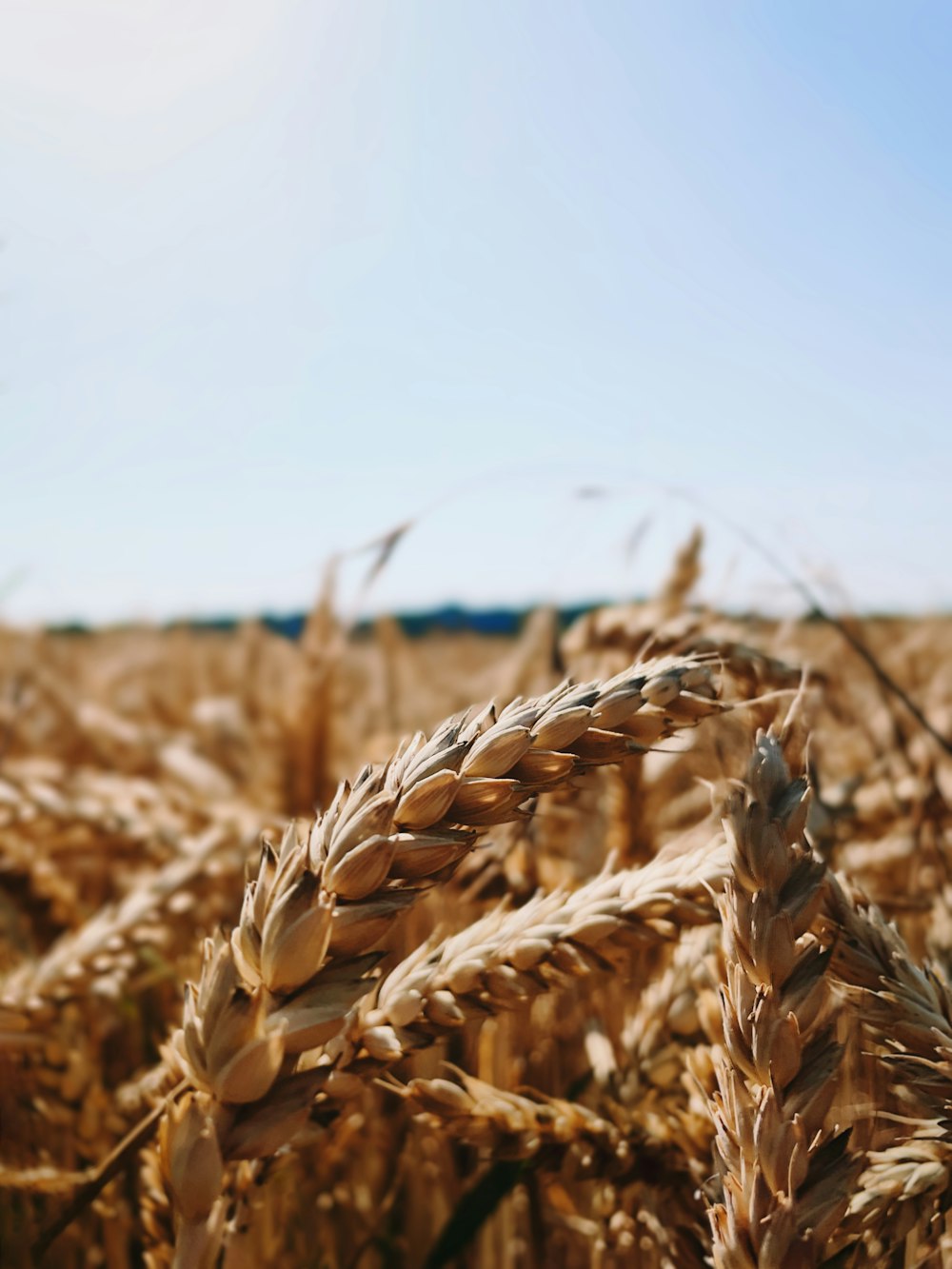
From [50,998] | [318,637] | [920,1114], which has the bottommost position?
[50,998]

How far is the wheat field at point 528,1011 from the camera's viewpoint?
0.27 m

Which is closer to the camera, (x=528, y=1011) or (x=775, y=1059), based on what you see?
(x=775, y=1059)

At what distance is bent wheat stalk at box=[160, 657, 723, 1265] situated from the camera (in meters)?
0.25

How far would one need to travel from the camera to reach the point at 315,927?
0.84 feet

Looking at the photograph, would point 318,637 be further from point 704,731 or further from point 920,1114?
point 920,1114

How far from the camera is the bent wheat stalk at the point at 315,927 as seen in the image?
25 centimetres

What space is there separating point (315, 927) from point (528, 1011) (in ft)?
1.18

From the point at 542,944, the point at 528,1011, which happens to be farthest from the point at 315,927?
the point at 528,1011

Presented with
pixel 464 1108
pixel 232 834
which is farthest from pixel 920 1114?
pixel 232 834

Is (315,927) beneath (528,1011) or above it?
above

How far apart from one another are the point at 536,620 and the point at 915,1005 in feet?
4.57

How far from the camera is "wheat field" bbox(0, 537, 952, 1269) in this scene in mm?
267

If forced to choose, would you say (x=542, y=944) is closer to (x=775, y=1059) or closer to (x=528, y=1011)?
(x=775, y=1059)

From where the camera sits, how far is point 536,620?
1.72m
